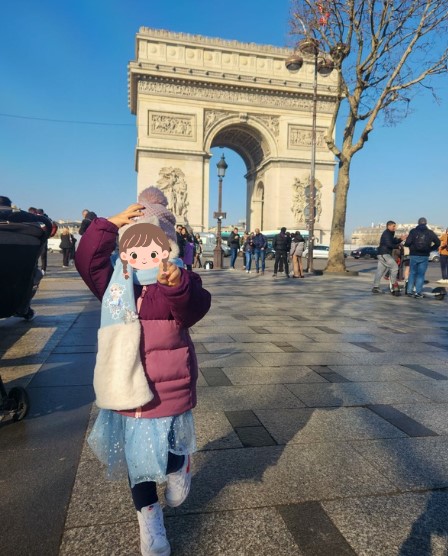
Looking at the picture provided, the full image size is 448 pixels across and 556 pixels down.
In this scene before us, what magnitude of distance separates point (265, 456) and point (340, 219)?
15803mm

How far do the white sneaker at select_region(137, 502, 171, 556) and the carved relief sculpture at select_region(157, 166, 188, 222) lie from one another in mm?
31129

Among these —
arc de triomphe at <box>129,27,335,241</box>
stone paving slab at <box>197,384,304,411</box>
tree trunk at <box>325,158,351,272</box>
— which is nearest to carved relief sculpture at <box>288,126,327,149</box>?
arc de triomphe at <box>129,27,335,241</box>

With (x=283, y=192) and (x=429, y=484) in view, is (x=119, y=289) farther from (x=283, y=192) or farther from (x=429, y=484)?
(x=283, y=192)

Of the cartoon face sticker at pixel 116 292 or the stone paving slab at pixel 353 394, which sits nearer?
the cartoon face sticker at pixel 116 292

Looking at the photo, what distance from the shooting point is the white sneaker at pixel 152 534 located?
64.1 inches

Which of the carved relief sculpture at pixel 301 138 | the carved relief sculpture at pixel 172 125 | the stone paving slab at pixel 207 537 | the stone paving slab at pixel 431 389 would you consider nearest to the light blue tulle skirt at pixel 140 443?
the stone paving slab at pixel 207 537

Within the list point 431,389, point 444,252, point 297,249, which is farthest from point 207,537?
point 297,249

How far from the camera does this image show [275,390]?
3615mm

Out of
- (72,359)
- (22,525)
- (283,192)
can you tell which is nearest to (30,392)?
(72,359)

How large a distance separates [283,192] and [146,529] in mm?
34324

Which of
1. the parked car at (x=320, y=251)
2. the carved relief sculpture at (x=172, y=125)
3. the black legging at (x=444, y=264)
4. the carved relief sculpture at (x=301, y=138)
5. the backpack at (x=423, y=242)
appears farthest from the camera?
the carved relief sculpture at (x=301, y=138)

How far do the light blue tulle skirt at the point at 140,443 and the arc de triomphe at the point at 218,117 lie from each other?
1227 inches

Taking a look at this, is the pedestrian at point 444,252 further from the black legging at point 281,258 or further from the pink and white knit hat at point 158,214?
the pink and white knit hat at point 158,214

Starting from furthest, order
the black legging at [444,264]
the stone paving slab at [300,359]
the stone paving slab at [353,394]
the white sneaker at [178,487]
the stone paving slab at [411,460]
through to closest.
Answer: the black legging at [444,264] → the stone paving slab at [300,359] → the stone paving slab at [353,394] → the stone paving slab at [411,460] → the white sneaker at [178,487]
